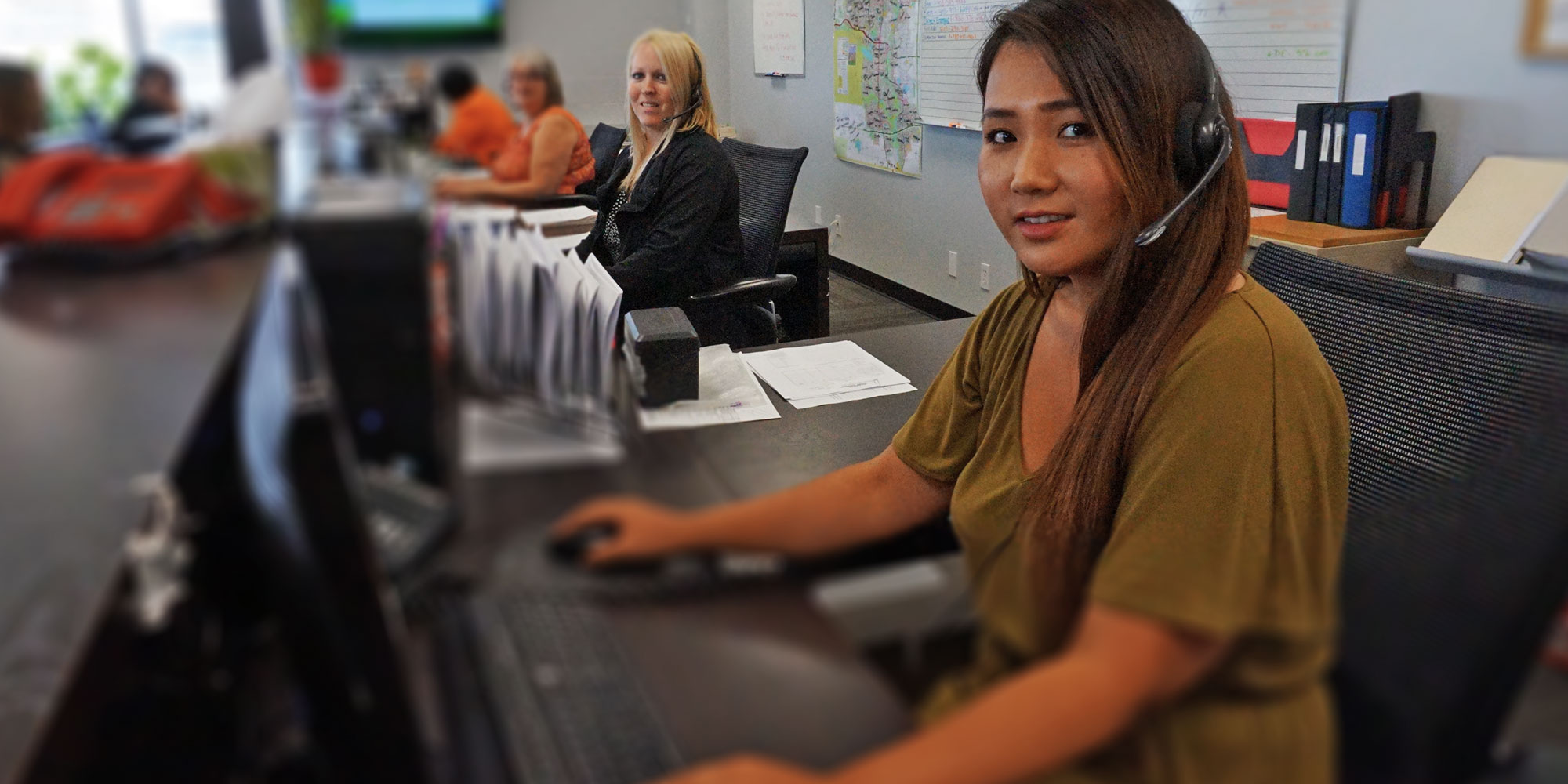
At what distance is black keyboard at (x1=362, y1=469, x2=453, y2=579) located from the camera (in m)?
0.33

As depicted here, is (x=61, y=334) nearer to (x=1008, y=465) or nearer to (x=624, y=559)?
(x=624, y=559)

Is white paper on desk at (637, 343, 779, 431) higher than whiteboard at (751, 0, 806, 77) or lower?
lower

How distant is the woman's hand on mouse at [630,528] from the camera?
0.29 meters

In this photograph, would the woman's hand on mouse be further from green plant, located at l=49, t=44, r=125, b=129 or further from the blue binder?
the blue binder

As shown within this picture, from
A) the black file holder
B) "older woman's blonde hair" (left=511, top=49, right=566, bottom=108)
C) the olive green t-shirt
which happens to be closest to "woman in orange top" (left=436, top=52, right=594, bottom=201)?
"older woman's blonde hair" (left=511, top=49, right=566, bottom=108)

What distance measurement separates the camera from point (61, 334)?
31 cm

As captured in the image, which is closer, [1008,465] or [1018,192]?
[1018,192]

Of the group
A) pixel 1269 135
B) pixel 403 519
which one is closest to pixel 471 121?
pixel 403 519

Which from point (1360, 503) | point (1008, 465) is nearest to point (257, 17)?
point (1008, 465)

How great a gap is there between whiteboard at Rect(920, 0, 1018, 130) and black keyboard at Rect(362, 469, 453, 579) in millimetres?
268

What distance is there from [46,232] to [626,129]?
206mm

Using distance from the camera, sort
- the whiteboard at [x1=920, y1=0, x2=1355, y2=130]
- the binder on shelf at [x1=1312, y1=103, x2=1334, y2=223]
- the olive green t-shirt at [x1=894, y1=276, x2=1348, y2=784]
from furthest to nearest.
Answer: the binder on shelf at [x1=1312, y1=103, x2=1334, y2=223] → the whiteboard at [x1=920, y1=0, x2=1355, y2=130] → the olive green t-shirt at [x1=894, y1=276, x2=1348, y2=784]

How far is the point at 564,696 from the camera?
0.91ft

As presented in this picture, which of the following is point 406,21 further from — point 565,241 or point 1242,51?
point 1242,51
